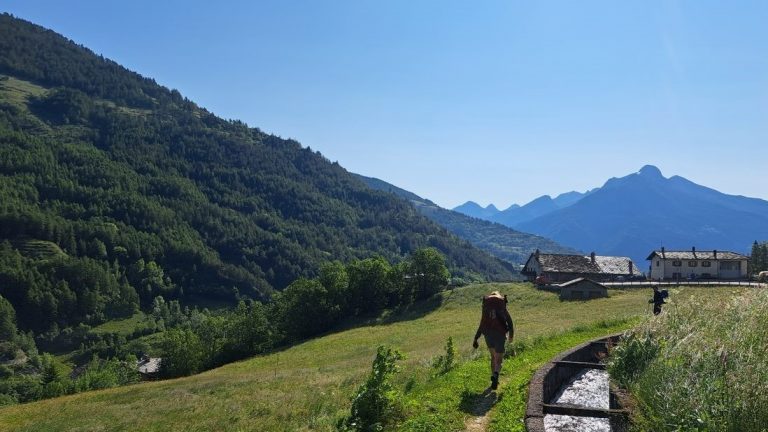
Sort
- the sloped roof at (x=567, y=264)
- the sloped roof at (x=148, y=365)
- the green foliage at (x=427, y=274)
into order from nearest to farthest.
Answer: the green foliage at (x=427, y=274), the sloped roof at (x=567, y=264), the sloped roof at (x=148, y=365)

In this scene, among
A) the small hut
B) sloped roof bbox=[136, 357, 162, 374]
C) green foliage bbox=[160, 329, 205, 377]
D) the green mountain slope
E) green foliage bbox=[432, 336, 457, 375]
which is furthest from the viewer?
sloped roof bbox=[136, 357, 162, 374]

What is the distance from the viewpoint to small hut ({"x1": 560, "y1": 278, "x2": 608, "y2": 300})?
70.6m

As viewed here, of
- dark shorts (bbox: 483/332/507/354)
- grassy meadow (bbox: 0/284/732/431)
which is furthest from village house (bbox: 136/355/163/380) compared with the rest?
dark shorts (bbox: 483/332/507/354)

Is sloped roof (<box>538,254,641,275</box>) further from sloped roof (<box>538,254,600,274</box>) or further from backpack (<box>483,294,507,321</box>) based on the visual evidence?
backpack (<box>483,294,507,321</box>)

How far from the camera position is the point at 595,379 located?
581 inches

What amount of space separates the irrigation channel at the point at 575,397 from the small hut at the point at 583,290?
A: 5635 cm

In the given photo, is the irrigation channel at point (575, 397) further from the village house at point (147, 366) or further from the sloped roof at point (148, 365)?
the sloped roof at point (148, 365)

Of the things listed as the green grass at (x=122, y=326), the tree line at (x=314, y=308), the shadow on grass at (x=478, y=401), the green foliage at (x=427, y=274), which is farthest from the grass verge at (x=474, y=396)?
the green grass at (x=122, y=326)

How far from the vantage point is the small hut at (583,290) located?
70.6 meters

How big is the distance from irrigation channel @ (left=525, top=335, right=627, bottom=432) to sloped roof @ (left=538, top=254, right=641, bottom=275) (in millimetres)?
81701

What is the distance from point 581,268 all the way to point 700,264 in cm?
2113

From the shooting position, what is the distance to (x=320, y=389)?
85.4ft

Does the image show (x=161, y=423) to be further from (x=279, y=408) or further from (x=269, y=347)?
(x=269, y=347)

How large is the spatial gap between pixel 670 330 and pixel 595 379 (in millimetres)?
2994
